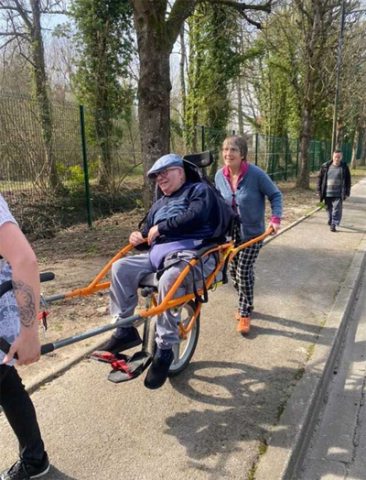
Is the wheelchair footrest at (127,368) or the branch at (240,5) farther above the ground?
the branch at (240,5)

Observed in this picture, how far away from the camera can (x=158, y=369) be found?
314cm

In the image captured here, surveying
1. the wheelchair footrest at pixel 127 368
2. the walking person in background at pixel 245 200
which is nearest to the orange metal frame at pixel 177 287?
the wheelchair footrest at pixel 127 368

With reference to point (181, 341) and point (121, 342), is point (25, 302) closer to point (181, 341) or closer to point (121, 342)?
point (121, 342)

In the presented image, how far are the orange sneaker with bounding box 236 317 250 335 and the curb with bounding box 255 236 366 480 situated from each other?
68 centimetres

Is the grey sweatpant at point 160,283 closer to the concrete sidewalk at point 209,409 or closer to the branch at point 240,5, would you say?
the concrete sidewalk at point 209,409

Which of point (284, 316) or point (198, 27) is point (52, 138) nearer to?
point (284, 316)

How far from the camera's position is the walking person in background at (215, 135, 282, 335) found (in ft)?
13.8

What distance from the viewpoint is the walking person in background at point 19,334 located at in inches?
70.0

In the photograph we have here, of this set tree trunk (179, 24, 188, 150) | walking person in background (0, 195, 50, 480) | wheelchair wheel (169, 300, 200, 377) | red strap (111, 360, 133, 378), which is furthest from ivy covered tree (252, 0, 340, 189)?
walking person in background (0, 195, 50, 480)

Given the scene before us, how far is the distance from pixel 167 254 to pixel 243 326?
62.2 inches

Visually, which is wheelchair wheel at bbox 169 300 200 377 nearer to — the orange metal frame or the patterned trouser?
the orange metal frame

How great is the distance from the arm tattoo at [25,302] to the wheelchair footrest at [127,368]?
1223mm

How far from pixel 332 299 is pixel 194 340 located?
2.52 meters

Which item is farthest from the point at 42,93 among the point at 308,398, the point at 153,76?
the point at 308,398
